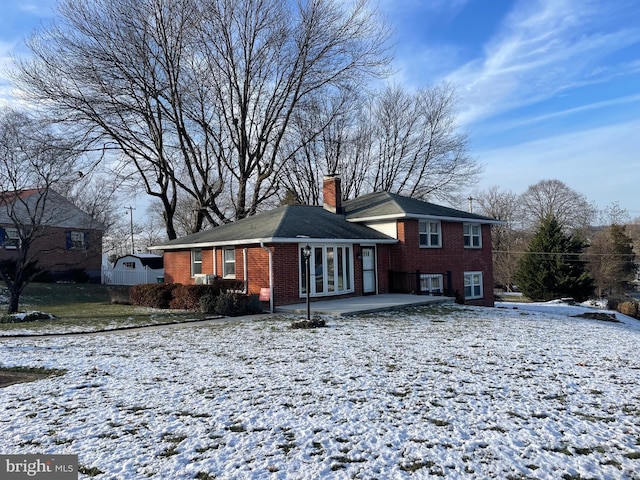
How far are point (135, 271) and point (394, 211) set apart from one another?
19.6 meters

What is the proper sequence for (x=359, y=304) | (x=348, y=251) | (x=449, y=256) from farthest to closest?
(x=449, y=256)
(x=348, y=251)
(x=359, y=304)

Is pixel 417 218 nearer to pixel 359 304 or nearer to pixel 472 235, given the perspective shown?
pixel 472 235

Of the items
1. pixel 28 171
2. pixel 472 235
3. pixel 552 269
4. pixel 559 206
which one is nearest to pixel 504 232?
pixel 559 206

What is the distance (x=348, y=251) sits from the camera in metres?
17.5

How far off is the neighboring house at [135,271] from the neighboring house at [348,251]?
9.37 metres

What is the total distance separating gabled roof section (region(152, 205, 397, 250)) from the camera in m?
15.6

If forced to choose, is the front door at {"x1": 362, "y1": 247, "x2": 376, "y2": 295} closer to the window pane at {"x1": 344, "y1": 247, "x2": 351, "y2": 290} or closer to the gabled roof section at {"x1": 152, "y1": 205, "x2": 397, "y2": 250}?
the gabled roof section at {"x1": 152, "y1": 205, "x2": 397, "y2": 250}

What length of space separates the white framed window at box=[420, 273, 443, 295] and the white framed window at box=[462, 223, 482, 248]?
2.96 meters

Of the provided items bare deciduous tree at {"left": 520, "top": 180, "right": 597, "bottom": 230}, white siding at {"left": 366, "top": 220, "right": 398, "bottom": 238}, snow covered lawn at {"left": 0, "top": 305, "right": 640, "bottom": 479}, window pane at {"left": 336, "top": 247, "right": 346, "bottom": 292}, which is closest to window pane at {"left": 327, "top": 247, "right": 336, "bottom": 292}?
window pane at {"left": 336, "top": 247, "right": 346, "bottom": 292}

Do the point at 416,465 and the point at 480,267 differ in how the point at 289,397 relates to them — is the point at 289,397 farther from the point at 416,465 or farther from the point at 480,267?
the point at 480,267

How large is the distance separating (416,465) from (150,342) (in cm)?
732

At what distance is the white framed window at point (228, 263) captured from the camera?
17156 millimetres

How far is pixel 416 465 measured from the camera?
12.8 feet

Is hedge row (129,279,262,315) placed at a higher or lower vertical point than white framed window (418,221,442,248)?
lower
